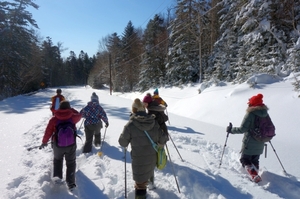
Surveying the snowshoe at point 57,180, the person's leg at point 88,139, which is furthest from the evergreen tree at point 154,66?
the snowshoe at point 57,180

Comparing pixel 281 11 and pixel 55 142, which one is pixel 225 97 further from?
pixel 55 142

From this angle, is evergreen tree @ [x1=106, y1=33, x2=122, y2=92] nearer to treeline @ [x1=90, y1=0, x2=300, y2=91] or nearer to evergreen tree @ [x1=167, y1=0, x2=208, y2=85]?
treeline @ [x1=90, y1=0, x2=300, y2=91]

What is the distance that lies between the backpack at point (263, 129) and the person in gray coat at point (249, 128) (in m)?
0.07

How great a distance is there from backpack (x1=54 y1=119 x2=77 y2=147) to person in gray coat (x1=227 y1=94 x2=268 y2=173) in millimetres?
3280

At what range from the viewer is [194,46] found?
23.9m

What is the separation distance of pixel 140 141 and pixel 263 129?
250cm

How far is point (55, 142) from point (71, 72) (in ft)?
275

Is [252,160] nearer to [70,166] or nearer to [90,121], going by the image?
[70,166]

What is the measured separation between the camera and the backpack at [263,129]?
3.89m

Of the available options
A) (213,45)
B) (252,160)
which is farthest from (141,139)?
(213,45)

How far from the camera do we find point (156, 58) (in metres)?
28.9

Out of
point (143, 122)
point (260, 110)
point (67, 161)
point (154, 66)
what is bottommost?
point (67, 161)

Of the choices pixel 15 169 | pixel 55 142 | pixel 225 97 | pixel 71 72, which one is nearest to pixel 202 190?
pixel 55 142

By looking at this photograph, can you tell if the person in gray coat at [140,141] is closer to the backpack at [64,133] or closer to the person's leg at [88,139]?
the backpack at [64,133]
